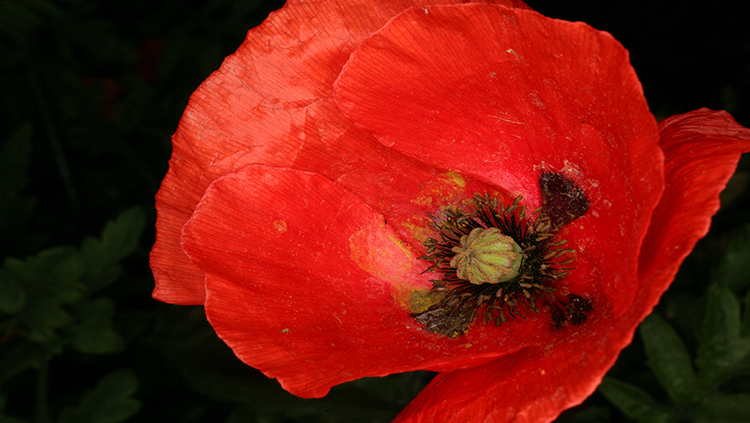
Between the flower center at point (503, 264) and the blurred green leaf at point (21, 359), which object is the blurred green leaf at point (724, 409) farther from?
the blurred green leaf at point (21, 359)

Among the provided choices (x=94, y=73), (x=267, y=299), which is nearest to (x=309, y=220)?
(x=267, y=299)

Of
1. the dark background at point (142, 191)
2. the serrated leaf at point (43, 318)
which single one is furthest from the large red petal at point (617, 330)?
the serrated leaf at point (43, 318)

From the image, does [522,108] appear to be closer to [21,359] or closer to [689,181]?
[689,181]

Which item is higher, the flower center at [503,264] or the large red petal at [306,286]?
the large red petal at [306,286]

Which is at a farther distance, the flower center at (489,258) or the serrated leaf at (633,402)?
the serrated leaf at (633,402)

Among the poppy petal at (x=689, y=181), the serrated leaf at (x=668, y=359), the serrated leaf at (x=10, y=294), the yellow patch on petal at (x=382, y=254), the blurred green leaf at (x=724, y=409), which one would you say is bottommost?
the blurred green leaf at (x=724, y=409)

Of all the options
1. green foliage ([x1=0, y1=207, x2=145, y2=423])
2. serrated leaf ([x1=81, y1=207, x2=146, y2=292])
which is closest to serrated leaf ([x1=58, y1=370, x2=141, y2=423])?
green foliage ([x1=0, y1=207, x2=145, y2=423])

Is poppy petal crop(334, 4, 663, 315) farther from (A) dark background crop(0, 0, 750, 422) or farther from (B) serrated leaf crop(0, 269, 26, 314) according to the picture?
(B) serrated leaf crop(0, 269, 26, 314)
